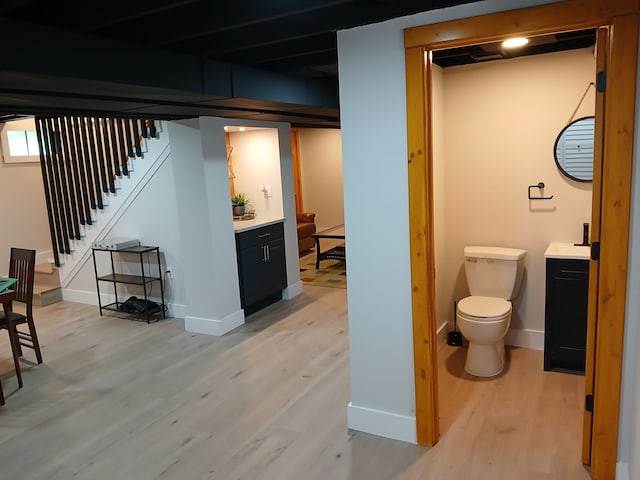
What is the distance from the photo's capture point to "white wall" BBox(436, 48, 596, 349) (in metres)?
3.39

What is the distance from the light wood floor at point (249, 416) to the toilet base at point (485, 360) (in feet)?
0.29

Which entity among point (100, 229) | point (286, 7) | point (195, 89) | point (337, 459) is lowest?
point (337, 459)

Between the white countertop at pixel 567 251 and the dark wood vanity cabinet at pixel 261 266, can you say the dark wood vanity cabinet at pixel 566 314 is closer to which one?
the white countertop at pixel 567 251

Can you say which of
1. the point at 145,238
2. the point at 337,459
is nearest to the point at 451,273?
the point at 337,459

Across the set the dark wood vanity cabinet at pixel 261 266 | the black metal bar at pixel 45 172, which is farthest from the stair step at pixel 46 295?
the dark wood vanity cabinet at pixel 261 266

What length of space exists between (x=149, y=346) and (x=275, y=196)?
199 cm

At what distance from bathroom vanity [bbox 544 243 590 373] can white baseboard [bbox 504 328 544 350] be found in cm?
34

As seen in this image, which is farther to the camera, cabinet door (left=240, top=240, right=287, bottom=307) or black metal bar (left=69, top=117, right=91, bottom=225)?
black metal bar (left=69, top=117, right=91, bottom=225)

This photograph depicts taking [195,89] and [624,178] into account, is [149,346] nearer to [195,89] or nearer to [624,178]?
[195,89]

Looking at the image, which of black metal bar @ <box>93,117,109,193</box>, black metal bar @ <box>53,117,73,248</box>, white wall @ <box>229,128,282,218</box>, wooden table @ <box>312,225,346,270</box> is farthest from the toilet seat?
black metal bar @ <box>53,117,73,248</box>

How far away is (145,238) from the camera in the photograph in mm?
5004

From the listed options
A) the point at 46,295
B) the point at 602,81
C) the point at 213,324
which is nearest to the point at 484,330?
the point at 602,81

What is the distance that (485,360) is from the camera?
10.9 ft

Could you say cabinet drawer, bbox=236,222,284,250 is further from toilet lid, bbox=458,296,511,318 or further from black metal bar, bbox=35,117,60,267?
black metal bar, bbox=35,117,60,267
